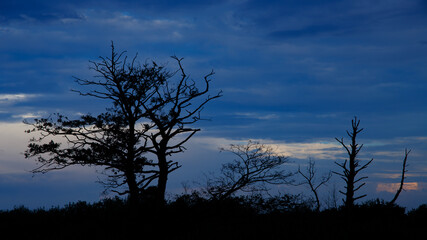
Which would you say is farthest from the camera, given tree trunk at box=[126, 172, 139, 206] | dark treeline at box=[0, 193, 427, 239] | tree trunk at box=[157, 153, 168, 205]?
tree trunk at box=[126, 172, 139, 206]

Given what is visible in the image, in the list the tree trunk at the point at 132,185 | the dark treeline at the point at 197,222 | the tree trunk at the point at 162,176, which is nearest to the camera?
the dark treeline at the point at 197,222

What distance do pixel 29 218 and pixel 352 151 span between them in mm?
20734

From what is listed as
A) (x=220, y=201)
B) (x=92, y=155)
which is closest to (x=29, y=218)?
(x=92, y=155)

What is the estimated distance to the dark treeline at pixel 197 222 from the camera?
1479 cm

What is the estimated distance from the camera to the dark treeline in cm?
1479

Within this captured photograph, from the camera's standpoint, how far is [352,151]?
27922 millimetres

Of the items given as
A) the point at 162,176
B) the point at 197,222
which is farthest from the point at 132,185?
the point at 197,222

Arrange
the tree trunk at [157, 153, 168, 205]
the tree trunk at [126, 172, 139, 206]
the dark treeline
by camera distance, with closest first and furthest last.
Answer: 1. the dark treeline
2. the tree trunk at [157, 153, 168, 205]
3. the tree trunk at [126, 172, 139, 206]

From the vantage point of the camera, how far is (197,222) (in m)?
18.0

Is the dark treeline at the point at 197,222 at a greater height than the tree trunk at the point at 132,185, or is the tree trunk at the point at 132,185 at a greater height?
the tree trunk at the point at 132,185

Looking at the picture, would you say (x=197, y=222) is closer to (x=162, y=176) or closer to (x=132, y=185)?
(x=162, y=176)

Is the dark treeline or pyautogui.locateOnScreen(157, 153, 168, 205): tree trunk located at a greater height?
pyautogui.locateOnScreen(157, 153, 168, 205): tree trunk

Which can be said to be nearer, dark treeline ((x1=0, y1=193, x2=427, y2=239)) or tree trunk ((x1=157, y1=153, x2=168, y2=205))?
dark treeline ((x1=0, y1=193, x2=427, y2=239))

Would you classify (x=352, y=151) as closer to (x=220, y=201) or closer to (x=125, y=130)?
(x=220, y=201)
